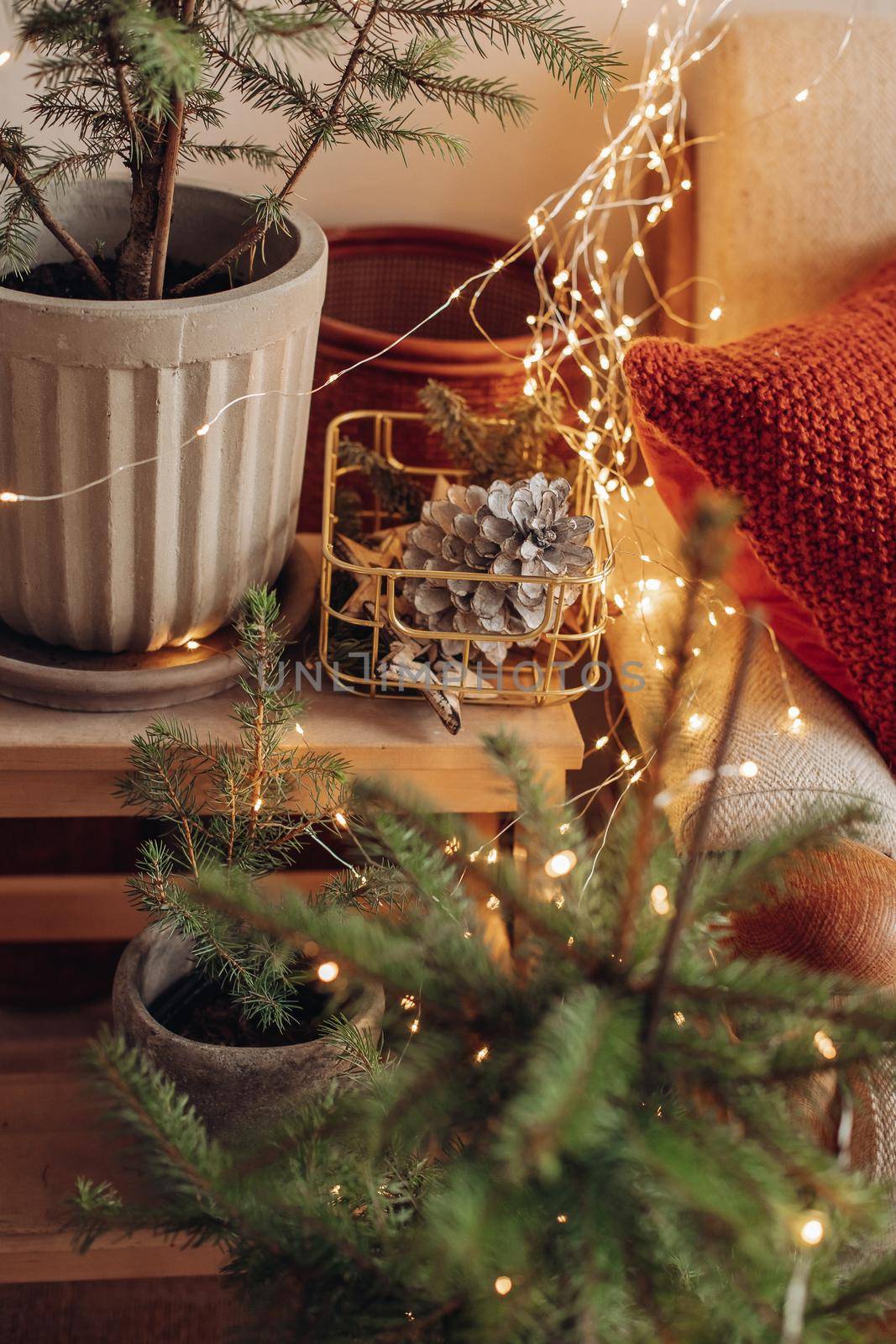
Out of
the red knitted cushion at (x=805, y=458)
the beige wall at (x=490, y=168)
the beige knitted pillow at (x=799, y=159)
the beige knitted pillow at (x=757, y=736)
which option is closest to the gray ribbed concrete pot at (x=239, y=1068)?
the beige knitted pillow at (x=757, y=736)

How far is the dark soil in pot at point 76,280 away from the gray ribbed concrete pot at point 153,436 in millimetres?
23

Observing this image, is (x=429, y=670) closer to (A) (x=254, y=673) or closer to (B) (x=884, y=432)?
(A) (x=254, y=673)

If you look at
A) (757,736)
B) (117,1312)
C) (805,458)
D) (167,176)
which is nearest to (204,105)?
(167,176)

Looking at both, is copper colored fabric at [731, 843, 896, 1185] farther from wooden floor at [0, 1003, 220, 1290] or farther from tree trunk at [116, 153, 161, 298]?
tree trunk at [116, 153, 161, 298]

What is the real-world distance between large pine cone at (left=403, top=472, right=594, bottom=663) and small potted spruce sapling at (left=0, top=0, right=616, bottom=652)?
121 mm

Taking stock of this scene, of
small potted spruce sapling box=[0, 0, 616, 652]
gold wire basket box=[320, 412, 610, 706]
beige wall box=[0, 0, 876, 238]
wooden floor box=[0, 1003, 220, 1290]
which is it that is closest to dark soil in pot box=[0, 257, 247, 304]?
small potted spruce sapling box=[0, 0, 616, 652]

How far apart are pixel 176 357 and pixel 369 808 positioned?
33 cm

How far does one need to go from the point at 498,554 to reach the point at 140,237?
0.31m

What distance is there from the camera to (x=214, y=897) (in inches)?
18.1

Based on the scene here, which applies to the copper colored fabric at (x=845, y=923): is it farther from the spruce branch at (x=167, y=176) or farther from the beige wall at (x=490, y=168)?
the beige wall at (x=490, y=168)

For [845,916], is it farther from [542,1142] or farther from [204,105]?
[204,105]

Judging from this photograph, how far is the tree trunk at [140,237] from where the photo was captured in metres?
0.71

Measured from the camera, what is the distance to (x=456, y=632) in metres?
0.80

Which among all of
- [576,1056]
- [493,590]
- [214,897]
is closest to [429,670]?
[493,590]
